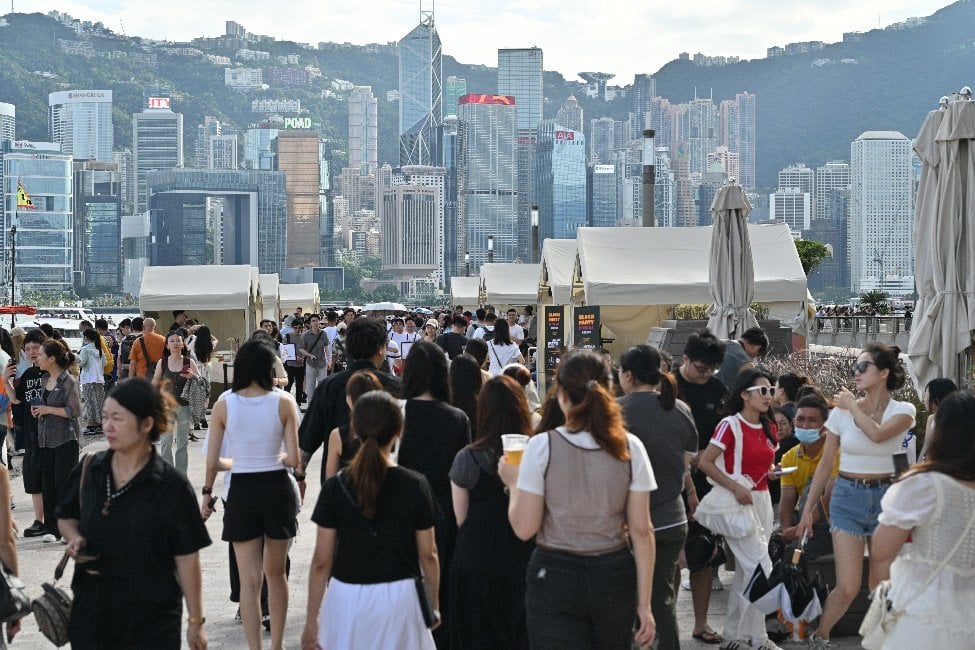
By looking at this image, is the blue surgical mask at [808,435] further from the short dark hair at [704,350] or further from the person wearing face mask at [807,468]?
the short dark hair at [704,350]

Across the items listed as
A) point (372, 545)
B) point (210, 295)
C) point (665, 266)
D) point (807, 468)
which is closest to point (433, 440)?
point (372, 545)

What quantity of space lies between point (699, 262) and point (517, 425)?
1925cm

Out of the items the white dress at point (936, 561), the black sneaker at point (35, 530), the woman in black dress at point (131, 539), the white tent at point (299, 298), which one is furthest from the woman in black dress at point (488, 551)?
the white tent at point (299, 298)

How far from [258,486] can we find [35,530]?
4.65 metres

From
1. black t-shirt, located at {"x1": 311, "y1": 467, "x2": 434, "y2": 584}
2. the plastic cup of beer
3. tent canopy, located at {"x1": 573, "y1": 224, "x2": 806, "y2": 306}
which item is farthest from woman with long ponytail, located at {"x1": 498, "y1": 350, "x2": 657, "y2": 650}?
tent canopy, located at {"x1": 573, "y1": 224, "x2": 806, "y2": 306}

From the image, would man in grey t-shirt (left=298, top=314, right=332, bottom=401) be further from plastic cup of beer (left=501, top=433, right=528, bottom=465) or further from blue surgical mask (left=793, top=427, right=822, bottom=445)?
plastic cup of beer (left=501, top=433, right=528, bottom=465)

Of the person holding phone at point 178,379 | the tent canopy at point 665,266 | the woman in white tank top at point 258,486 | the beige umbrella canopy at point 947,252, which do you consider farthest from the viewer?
the tent canopy at point 665,266

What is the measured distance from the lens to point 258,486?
20.1 ft

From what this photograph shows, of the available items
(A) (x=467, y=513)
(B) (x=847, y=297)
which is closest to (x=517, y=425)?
(A) (x=467, y=513)

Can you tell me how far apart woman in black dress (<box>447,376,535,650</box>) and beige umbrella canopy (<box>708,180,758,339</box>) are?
12649 millimetres

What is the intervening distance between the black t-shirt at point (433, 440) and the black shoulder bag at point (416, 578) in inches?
44.6

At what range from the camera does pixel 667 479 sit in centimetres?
529

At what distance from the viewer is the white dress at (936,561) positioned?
390 centimetres

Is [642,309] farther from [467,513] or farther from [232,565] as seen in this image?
[467,513]
